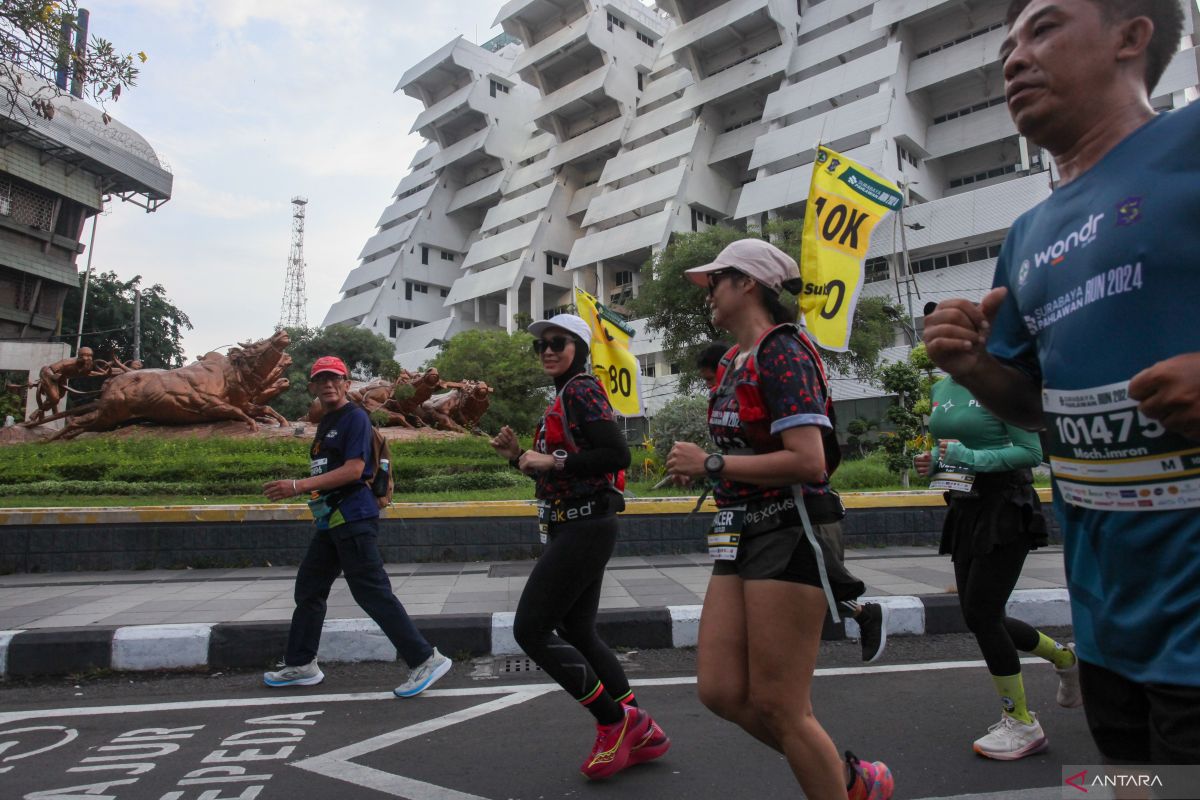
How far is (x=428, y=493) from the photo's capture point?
1130 cm

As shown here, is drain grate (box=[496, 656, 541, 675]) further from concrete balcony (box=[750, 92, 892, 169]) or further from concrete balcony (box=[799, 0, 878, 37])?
concrete balcony (box=[799, 0, 878, 37])

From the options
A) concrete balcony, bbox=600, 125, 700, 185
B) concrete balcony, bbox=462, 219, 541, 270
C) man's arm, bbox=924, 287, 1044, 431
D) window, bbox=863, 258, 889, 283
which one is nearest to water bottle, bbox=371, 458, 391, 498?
man's arm, bbox=924, 287, 1044, 431

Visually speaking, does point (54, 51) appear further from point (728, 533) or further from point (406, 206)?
point (406, 206)

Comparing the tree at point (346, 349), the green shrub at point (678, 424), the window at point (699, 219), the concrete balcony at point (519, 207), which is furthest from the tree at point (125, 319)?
the green shrub at point (678, 424)

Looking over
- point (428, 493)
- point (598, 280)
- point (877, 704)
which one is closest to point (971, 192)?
point (598, 280)

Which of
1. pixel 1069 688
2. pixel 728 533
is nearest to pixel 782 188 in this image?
pixel 1069 688

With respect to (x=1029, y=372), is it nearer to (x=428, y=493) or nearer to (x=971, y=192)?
(x=428, y=493)

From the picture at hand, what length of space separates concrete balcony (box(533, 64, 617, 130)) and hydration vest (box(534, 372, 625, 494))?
176ft

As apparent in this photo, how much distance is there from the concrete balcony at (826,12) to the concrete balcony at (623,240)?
13443 mm

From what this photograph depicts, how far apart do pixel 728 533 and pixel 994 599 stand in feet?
4.80

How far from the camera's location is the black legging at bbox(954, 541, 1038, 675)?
3.01 metres

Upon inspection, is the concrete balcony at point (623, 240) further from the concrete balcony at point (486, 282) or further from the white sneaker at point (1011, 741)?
the white sneaker at point (1011, 741)

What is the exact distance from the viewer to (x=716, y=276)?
239 cm

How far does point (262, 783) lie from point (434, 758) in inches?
25.0
